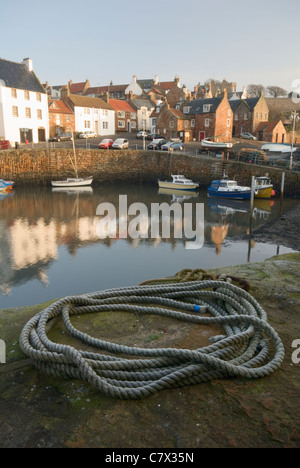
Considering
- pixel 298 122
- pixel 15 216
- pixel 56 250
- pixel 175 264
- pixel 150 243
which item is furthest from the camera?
pixel 298 122

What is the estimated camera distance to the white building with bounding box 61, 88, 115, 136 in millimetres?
53438

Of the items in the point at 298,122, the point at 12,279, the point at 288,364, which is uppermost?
the point at 298,122

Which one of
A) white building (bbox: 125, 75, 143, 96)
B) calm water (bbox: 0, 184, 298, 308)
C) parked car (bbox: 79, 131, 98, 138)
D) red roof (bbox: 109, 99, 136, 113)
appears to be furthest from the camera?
white building (bbox: 125, 75, 143, 96)

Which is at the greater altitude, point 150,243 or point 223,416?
point 223,416

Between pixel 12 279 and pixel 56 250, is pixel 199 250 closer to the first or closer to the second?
pixel 56 250

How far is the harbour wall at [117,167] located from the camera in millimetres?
36312

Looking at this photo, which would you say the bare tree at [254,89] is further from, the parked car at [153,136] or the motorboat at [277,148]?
the motorboat at [277,148]

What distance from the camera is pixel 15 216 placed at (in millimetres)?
23422

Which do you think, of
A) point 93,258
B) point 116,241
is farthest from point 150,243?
point 93,258

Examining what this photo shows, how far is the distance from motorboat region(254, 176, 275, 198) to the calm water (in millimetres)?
3190

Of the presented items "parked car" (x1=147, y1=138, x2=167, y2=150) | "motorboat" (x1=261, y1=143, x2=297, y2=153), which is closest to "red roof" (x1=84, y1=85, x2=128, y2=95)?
"parked car" (x1=147, y1=138, x2=167, y2=150)

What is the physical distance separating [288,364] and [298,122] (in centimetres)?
6421

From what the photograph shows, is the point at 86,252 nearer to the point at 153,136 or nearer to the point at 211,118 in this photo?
the point at 153,136

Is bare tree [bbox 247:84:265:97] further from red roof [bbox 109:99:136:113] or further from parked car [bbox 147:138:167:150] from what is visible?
parked car [bbox 147:138:167:150]
